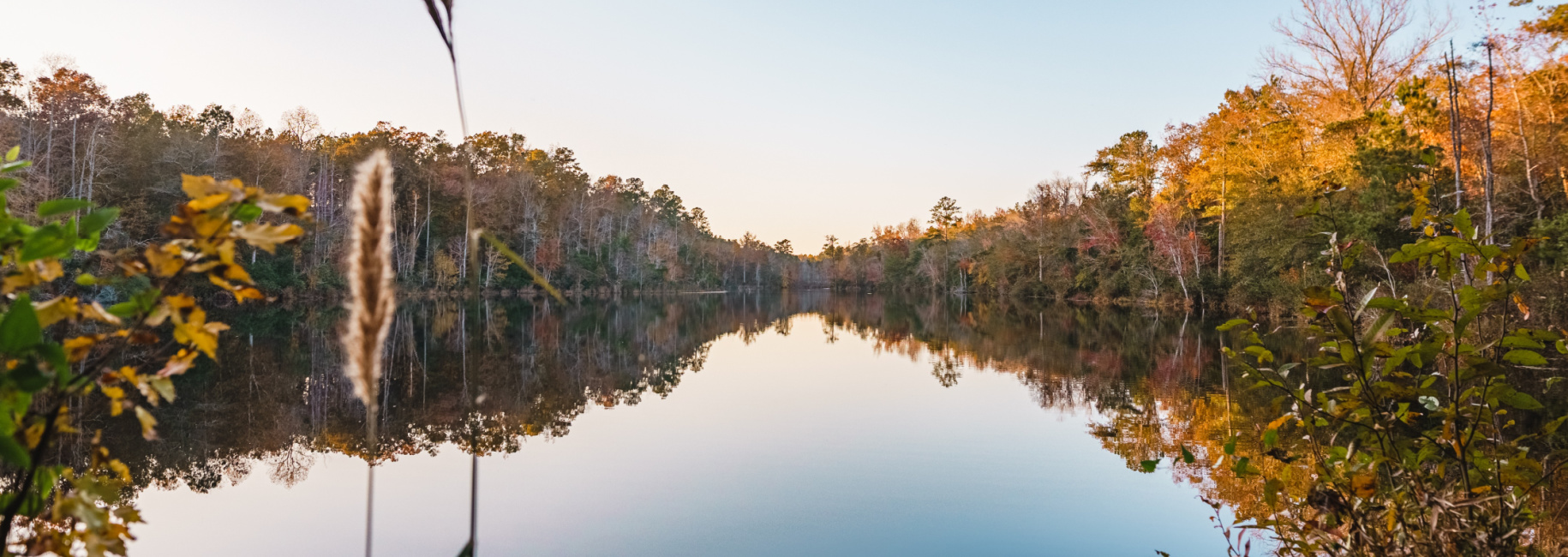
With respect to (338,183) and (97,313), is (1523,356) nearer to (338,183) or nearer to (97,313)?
(97,313)

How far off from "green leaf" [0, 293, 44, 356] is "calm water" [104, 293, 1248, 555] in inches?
17.6

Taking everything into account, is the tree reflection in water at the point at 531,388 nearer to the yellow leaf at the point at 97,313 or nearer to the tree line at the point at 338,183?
the yellow leaf at the point at 97,313

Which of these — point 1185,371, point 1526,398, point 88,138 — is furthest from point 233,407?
point 88,138

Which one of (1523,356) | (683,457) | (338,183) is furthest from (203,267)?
(338,183)

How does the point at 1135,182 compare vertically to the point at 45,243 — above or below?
above

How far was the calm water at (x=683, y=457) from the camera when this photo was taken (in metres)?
3.97

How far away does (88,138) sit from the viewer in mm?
20297

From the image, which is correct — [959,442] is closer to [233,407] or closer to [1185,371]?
[1185,371]

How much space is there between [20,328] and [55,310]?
20cm

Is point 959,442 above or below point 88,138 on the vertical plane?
below

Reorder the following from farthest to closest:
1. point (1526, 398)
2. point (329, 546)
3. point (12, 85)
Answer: point (12, 85) < point (329, 546) < point (1526, 398)

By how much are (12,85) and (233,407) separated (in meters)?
21.7

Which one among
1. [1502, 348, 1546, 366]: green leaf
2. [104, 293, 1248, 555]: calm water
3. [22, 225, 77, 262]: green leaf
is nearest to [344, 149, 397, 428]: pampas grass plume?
[104, 293, 1248, 555]: calm water

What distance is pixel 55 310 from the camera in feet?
3.08
